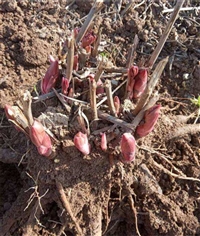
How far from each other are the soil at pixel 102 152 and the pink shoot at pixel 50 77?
0.19ft

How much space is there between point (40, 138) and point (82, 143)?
0.15 meters

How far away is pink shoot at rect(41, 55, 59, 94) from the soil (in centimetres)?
6

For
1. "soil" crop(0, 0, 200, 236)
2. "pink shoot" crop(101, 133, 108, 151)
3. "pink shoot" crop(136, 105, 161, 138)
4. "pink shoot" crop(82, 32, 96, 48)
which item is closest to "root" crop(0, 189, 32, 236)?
"soil" crop(0, 0, 200, 236)

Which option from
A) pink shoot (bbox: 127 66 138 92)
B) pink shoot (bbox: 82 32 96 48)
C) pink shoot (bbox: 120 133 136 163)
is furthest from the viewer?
pink shoot (bbox: 82 32 96 48)

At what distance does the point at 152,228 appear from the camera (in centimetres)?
163

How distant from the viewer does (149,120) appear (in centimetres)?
136

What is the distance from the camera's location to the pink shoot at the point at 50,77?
1.48 meters

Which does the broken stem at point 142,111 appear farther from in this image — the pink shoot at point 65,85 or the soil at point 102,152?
the pink shoot at point 65,85

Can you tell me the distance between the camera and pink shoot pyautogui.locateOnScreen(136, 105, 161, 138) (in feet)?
4.40

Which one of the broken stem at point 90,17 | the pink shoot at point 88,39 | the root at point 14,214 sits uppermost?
the broken stem at point 90,17

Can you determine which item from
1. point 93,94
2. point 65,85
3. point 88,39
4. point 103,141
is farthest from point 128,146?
point 88,39

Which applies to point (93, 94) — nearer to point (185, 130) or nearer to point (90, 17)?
point (90, 17)

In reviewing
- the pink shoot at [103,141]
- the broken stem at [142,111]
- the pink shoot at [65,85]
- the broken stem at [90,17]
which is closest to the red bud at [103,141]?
the pink shoot at [103,141]

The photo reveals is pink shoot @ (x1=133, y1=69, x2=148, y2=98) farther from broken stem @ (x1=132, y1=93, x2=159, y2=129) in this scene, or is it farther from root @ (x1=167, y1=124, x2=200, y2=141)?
root @ (x1=167, y1=124, x2=200, y2=141)
